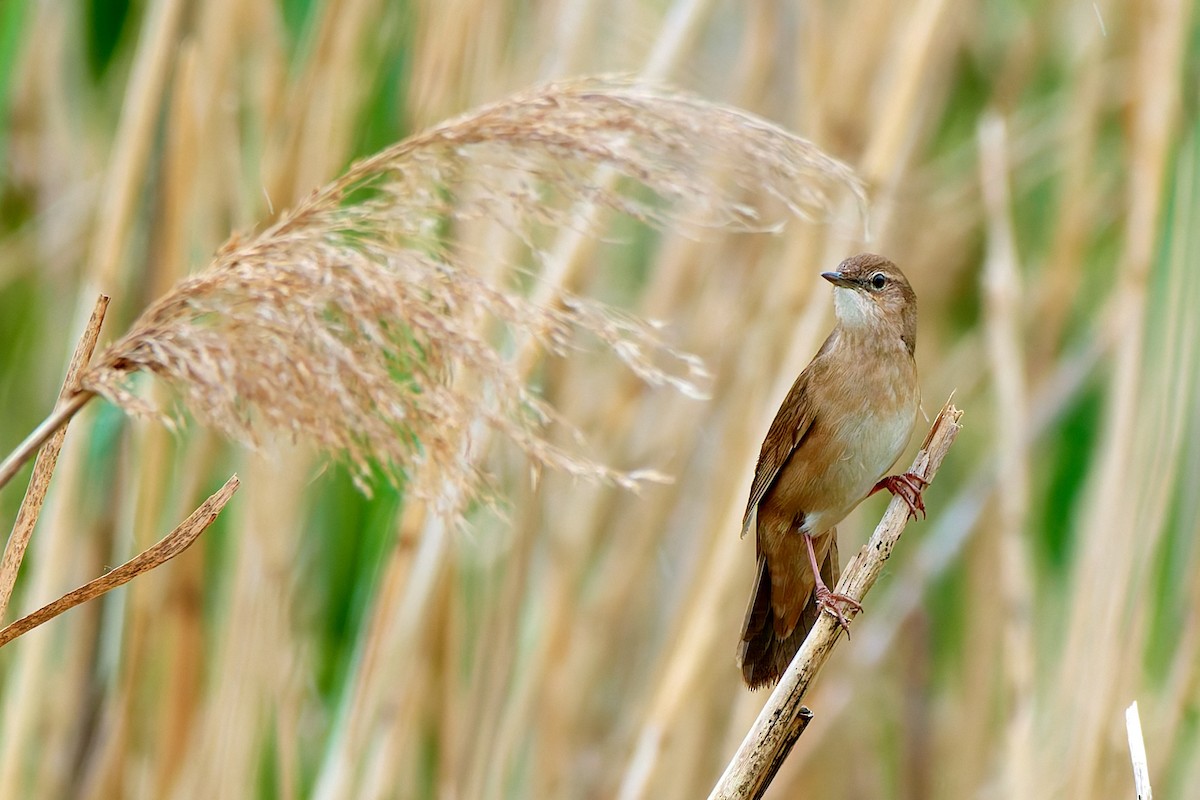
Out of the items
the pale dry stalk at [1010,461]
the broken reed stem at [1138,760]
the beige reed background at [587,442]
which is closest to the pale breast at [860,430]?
the beige reed background at [587,442]

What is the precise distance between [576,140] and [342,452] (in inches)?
17.1

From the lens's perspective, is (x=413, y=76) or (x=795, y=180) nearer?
(x=795, y=180)

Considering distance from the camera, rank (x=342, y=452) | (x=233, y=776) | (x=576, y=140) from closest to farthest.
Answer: (x=342, y=452) → (x=576, y=140) → (x=233, y=776)

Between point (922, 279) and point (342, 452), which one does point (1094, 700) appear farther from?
point (342, 452)

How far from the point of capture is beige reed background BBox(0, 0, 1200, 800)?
208 centimetres

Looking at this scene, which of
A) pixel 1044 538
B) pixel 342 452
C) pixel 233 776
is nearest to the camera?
pixel 342 452

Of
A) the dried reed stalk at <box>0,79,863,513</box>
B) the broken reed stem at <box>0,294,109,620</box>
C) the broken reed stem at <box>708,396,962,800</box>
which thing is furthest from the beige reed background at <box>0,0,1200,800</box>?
the broken reed stem at <box>0,294,109,620</box>

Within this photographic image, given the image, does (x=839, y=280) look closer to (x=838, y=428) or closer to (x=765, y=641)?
(x=838, y=428)

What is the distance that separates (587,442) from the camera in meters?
1.72

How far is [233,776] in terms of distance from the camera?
2.08 m

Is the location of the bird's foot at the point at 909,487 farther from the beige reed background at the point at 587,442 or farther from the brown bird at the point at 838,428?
the beige reed background at the point at 587,442

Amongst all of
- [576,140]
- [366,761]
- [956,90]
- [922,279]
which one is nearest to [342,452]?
[576,140]

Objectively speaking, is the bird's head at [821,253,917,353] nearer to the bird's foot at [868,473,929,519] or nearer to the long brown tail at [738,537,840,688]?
the bird's foot at [868,473,929,519]

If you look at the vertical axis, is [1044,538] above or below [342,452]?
below
